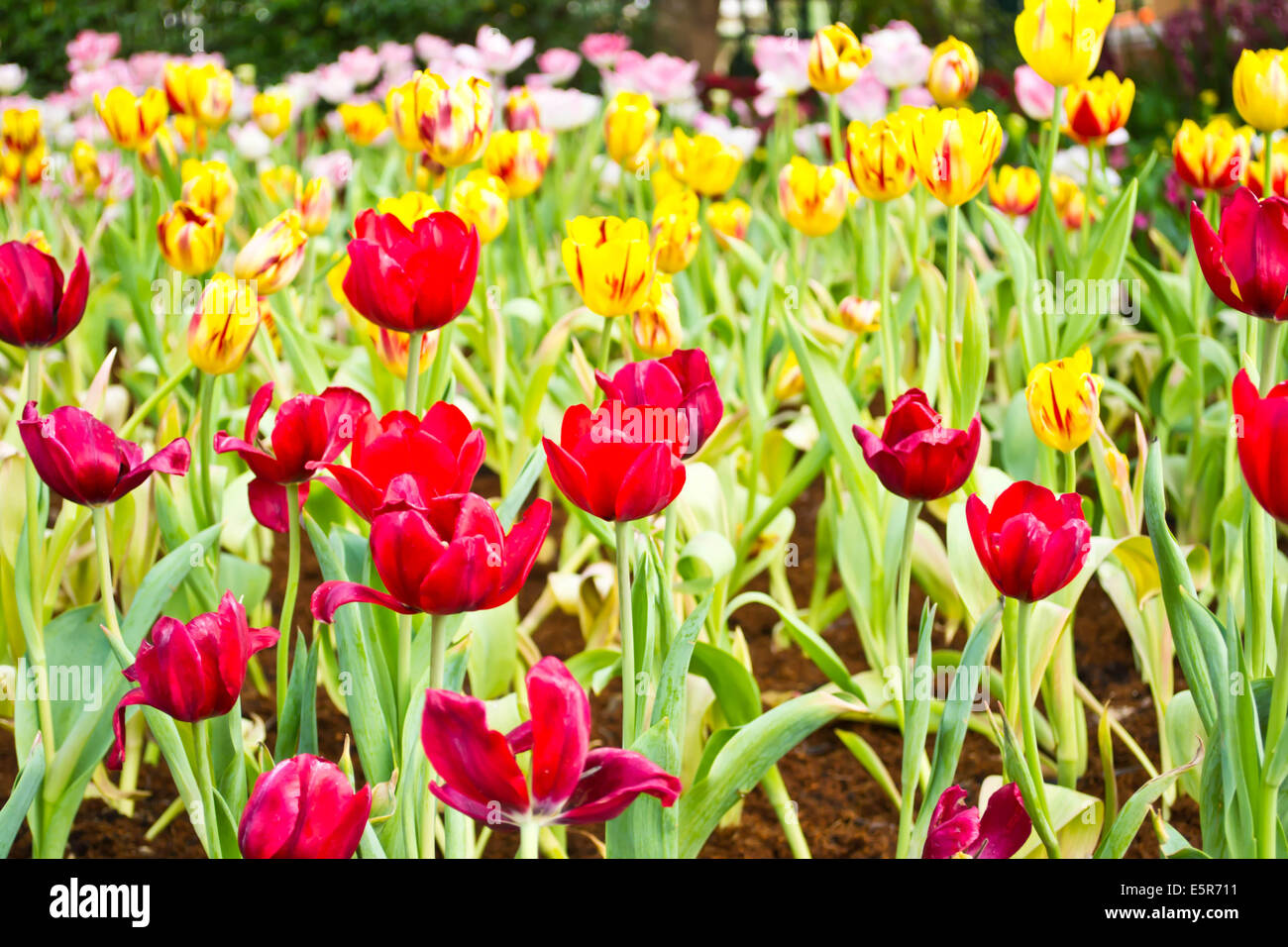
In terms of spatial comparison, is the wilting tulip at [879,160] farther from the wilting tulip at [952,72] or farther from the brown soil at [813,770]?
the brown soil at [813,770]

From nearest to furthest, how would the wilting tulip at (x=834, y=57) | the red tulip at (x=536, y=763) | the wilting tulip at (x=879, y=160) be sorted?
the red tulip at (x=536, y=763)
the wilting tulip at (x=879, y=160)
the wilting tulip at (x=834, y=57)

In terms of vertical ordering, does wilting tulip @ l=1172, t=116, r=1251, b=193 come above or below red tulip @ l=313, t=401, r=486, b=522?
above

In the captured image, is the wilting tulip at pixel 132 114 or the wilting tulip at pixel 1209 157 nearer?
the wilting tulip at pixel 1209 157

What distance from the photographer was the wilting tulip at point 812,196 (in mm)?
1595

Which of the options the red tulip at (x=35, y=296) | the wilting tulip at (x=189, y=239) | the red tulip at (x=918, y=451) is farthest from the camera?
the wilting tulip at (x=189, y=239)

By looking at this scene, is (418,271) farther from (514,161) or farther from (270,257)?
(514,161)

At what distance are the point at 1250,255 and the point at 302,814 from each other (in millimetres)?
717

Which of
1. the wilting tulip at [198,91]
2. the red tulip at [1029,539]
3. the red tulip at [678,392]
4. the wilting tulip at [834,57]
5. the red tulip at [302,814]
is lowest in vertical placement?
the red tulip at [302,814]

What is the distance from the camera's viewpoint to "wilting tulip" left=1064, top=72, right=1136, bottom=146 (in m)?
1.69

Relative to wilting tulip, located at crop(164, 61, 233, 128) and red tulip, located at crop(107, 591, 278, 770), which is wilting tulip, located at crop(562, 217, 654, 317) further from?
wilting tulip, located at crop(164, 61, 233, 128)

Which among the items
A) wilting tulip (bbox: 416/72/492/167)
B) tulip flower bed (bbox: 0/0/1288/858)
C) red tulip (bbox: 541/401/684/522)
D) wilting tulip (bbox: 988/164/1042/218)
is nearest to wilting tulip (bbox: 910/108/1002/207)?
tulip flower bed (bbox: 0/0/1288/858)

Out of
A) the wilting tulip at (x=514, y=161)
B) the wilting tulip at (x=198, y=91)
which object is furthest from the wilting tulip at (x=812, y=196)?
the wilting tulip at (x=198, y=91)

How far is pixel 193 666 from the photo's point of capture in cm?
73

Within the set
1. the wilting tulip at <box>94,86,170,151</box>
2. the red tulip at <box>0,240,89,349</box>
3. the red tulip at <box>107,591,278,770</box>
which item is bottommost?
the red tulip at <box>107,591,278,770</box>
